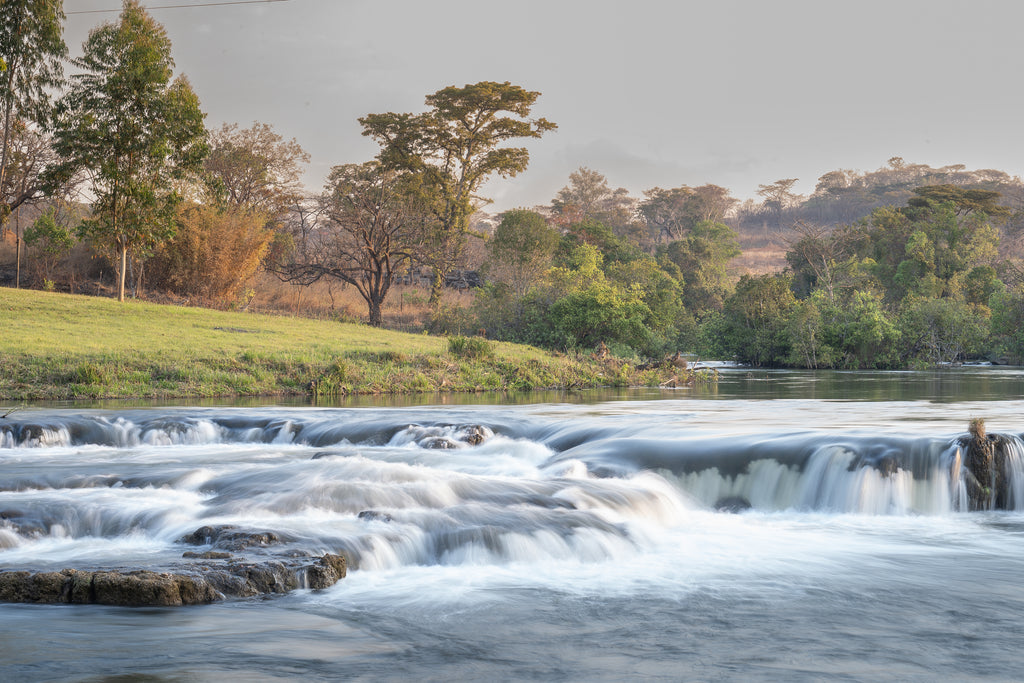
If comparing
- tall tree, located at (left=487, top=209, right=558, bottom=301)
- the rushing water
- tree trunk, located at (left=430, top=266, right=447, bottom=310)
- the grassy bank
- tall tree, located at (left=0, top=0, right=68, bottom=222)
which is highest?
tall tree, located at (left=0, top=0, right=68, bottom=222)

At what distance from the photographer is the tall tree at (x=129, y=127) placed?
36.2m

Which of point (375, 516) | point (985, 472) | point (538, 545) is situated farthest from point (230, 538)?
point (985, 472)

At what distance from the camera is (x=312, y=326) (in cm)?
3616

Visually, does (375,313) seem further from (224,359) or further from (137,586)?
(137,586)

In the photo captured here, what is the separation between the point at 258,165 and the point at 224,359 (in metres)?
33.2

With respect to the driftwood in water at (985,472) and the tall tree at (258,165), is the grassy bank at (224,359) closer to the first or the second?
the driftwood in water at (985,472)

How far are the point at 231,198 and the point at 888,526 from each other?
50973mm

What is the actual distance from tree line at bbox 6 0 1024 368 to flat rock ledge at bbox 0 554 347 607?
23916 mm

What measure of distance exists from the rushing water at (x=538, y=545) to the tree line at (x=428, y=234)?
19701mm

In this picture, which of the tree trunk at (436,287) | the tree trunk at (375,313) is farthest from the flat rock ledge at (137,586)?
the tree trunk at (436,287)

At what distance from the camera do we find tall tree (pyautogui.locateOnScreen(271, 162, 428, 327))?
46812 millimetres

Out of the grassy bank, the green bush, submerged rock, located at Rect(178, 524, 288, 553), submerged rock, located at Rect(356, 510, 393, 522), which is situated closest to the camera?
submerged rock, located at Rect(178, 524, 288, 553)

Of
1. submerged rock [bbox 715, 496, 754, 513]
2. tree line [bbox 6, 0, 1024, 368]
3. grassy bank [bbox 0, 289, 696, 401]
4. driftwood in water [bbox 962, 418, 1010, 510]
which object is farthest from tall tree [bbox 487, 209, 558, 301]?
driftwood in water [bbox 962, 418, 1010, 510]

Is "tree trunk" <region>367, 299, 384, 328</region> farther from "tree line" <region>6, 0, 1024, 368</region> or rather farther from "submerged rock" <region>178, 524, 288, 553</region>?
"submerged rock" <region>178, 524, 288, 553</region>
